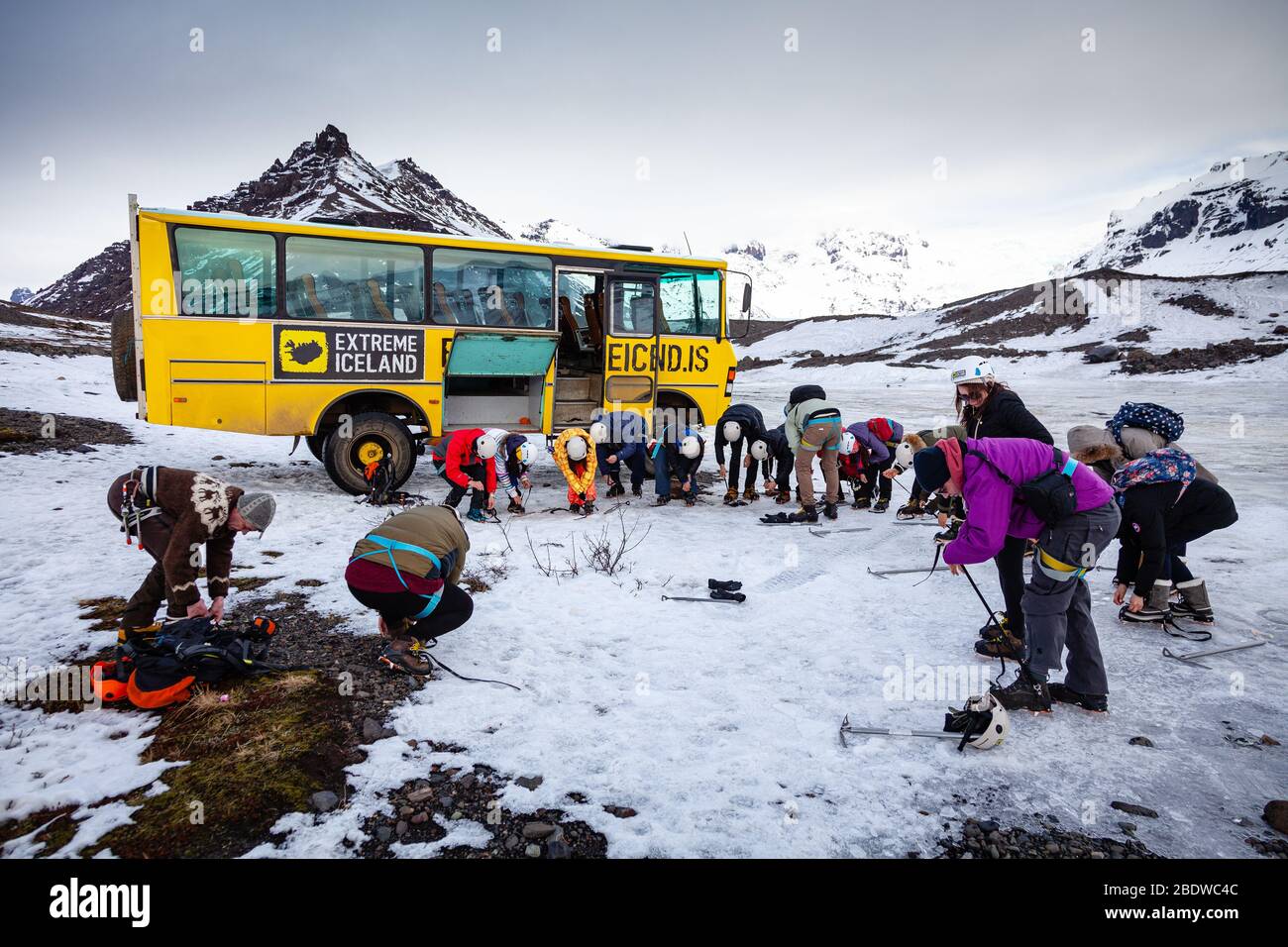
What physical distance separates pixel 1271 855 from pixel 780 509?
5952 mm

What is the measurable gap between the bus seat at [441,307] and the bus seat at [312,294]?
3.96 ft

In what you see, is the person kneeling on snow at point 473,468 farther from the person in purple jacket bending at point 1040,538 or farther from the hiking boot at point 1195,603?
the hiking boot at point 1195,603

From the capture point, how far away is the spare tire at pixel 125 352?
703 cm

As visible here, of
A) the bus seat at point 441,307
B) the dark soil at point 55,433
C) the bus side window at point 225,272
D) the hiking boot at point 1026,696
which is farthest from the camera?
the dark soil at point 55,433

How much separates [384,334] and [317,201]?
100695 mm

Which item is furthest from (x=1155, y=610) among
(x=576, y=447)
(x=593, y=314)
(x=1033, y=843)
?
(x=593, y=314)

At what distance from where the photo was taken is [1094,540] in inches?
133

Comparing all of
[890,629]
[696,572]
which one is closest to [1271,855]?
[890,629]

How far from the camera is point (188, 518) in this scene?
3525mm

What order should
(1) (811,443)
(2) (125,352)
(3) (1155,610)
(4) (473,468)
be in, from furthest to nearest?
(1) (811,443)
(4) (473,468)
(2) (125,352)
(3) (1155,610)

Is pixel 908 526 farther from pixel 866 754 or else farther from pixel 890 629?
pixel 866 754

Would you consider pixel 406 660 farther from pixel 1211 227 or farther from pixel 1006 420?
pixel 1211 227

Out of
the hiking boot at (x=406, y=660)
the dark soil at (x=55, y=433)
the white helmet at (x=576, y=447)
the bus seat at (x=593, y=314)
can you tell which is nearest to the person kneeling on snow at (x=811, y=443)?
the white helmet at (x=576, y=447)

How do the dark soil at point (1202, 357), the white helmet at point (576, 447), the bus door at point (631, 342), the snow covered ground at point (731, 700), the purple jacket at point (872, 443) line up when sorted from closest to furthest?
the snow covered ground at point (731, 700) → the white helmet at point (576, 447) → the purple jacket at point (872, 443) → the bus door at point (631, 342) → the dark soil at point (1202, 357)
